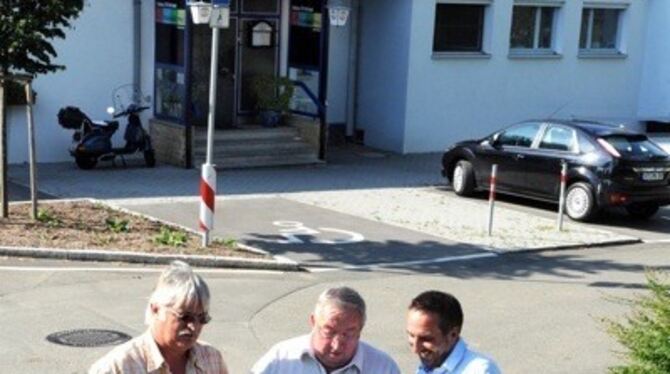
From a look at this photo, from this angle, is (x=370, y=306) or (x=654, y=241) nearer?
(x=370, y=306)

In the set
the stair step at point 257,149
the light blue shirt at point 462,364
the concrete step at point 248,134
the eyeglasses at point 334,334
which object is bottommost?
the stair step at point 257,149

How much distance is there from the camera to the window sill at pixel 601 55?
26848mm

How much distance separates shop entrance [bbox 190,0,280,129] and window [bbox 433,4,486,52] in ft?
12.5

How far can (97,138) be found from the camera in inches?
756

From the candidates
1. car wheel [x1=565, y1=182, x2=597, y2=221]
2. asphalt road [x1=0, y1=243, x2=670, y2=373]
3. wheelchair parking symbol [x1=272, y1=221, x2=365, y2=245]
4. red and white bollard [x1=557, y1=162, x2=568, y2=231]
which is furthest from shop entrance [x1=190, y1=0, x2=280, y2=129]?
asphalt road [x1=0, y1=243, x2=670, y2=373]

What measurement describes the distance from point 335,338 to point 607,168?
1301 cm

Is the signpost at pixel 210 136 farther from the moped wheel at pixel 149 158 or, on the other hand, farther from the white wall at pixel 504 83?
the white wall at pixel 504 83

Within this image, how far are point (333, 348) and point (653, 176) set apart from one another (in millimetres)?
13412

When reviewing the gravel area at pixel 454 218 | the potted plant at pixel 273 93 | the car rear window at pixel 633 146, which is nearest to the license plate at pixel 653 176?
the car rear window at pixel 633 146

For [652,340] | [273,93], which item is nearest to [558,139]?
[273,93]

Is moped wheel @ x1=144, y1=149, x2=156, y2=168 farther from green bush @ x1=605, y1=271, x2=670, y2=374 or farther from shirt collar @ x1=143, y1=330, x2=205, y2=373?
shirt collar @ x1=143, y1=330, x2=205, y2=373

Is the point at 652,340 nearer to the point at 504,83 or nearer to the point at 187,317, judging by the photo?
the point at 187,317

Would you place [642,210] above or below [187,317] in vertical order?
below

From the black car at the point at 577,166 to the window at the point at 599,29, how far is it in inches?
367
